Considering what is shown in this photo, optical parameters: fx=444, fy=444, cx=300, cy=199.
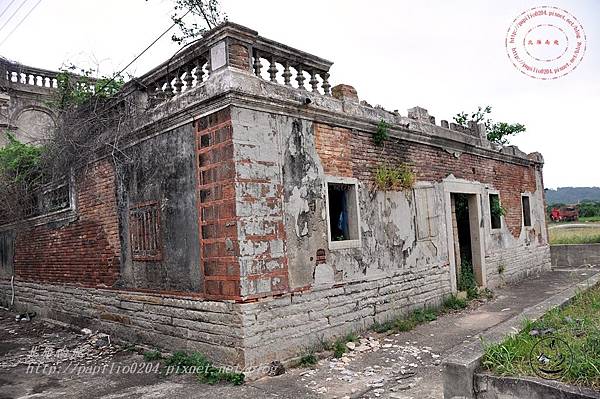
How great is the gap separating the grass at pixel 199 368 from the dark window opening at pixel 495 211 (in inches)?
326

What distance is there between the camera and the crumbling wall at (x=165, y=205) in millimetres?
5871

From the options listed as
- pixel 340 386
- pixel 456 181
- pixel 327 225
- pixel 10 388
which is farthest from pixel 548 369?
pixel 456 181

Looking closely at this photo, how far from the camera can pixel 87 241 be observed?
8.10m

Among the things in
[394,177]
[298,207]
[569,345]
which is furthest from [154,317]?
[569,345]

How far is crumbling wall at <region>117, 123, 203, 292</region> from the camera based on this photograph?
5871 mm

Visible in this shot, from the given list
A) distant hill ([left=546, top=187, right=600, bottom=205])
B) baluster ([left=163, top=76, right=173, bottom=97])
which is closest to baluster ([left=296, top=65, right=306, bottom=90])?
baluster ([left=163, top=76, right=173, bottom=97])

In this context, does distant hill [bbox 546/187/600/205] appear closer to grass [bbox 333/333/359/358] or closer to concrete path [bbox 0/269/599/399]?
concrete path [bbox 0/269/599/399]

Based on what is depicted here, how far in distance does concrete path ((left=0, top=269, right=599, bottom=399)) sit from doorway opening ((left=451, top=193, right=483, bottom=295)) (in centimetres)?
171

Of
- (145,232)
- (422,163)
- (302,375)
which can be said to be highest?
(422,163)

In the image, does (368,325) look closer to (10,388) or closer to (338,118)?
(338,118)

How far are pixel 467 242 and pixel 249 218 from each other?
7.25 meters

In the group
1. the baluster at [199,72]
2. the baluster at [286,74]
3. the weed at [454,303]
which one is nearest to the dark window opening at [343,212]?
the baluster at [286,74]

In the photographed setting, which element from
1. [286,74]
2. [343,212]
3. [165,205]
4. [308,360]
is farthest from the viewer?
[343,212]

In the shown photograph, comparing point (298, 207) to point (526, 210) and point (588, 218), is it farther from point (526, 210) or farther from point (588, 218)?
point (588, 218)
